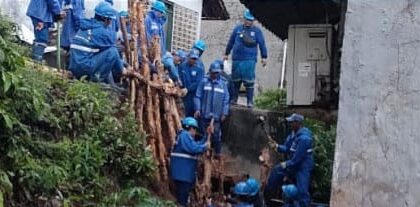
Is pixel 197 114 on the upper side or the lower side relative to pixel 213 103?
lower

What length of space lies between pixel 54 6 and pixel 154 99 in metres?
1.82

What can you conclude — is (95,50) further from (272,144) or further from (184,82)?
(272,144)

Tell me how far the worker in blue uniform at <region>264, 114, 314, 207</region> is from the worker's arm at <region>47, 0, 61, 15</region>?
3.57 metres

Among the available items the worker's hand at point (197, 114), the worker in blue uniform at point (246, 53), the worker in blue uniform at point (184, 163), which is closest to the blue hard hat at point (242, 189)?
the worker in blue uniform at point (184, 163)

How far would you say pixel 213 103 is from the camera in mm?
12062

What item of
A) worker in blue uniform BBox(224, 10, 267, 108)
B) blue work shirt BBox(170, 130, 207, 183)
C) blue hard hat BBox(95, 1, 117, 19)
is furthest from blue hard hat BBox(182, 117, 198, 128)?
worker in blue uniform BBox(224, 10, 267, 108)

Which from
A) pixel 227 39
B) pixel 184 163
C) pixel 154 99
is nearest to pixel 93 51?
pixel 154 99

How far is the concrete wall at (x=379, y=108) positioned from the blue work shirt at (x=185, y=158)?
→ 424 centimetres

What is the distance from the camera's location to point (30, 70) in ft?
28.8

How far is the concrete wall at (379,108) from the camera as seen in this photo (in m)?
6.26

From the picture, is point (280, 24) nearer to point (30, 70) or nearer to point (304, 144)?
point (304, 144)

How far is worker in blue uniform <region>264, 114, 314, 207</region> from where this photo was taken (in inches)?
439

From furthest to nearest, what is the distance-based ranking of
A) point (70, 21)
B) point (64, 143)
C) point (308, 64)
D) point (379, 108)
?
point (308, 64) < point (70, 21) < point (64, 143) < point (379, 108)

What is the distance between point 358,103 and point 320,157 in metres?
5.33
